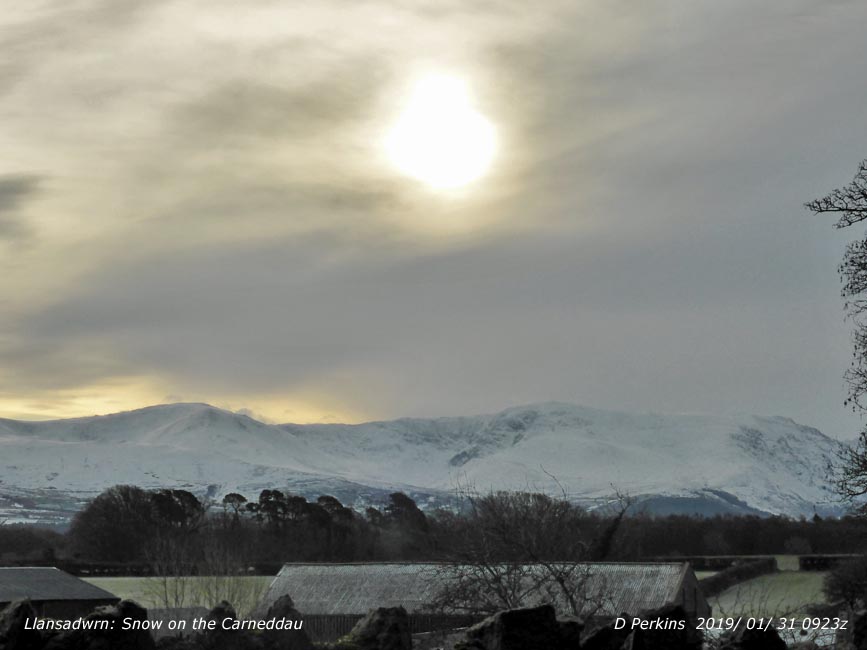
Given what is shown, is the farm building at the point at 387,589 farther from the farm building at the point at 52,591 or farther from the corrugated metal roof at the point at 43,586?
the corrugated metal roof at the point at 43,586

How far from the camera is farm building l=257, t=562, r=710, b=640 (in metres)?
61.2

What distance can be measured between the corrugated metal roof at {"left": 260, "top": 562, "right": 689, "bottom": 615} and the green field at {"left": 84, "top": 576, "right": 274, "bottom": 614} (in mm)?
2318

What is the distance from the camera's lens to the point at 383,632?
20.0m

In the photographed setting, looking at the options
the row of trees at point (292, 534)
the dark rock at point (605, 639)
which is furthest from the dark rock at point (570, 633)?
the row of trees at point (292, 534)

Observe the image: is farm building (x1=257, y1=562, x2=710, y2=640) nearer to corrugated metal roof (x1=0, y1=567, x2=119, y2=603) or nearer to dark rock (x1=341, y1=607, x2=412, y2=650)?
corrugated metal roof (x1=0, y1=567, x2=119, y2=603)

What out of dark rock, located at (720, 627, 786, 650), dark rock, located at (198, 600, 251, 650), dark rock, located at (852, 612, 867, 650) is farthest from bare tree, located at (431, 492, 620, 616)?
dark rock, located at (852, 612, 867, 650)

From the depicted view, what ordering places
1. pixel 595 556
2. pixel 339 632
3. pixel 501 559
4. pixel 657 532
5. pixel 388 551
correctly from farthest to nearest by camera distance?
pixel 657 532 → pixel 388 551 → pixel 595 556 → pixel 339 632 → pixel 501 559

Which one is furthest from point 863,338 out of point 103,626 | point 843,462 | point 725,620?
point 103,626

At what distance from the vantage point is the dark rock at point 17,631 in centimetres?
1742

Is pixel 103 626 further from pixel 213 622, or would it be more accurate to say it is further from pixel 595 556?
pixel 595 556

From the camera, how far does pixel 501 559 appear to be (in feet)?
116

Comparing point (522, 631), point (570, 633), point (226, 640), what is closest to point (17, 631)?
point (226, 640)

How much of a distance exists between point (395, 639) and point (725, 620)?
5.37 meters

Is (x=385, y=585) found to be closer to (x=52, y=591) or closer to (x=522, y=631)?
(x=52, y=591)
